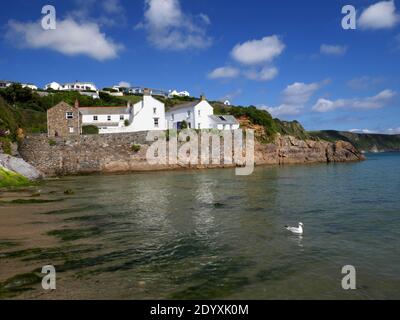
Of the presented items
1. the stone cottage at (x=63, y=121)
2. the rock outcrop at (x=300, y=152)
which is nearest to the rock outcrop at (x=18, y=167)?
the stone cottage at (x=63, y=121)

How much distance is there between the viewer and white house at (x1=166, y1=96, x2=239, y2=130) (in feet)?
202

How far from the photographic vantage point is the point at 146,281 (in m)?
9.20

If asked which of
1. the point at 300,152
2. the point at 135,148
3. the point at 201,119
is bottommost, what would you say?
the point at 300,152

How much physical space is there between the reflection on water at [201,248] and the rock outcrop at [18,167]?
1476cm

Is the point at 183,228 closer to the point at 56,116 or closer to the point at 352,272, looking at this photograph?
the point at 352,272

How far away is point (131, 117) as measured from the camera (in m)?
59.1

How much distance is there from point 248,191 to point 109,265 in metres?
17.9

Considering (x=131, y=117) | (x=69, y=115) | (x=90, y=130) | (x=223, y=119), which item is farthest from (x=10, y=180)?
(x=223, y=119)

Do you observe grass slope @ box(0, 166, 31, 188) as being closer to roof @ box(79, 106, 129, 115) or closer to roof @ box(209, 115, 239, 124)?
roof @ box(79, 106, 129, 115)

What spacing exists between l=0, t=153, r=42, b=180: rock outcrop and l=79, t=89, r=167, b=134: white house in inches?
739

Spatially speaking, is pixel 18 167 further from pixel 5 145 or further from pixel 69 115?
pixel 69 115

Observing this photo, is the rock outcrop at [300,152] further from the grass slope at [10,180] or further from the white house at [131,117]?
the grass slope at [10,180]

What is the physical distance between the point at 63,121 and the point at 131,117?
36.2 feet

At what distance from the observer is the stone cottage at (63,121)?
51500 millimetres
